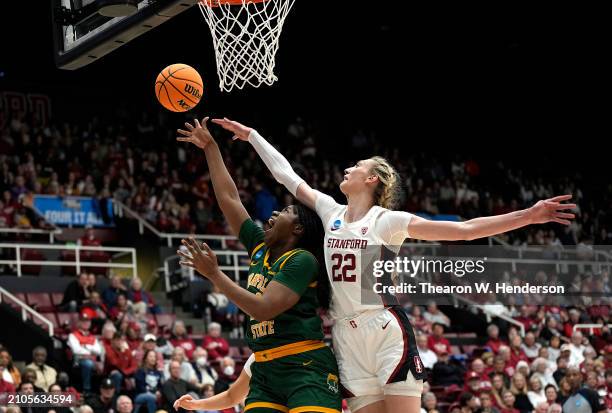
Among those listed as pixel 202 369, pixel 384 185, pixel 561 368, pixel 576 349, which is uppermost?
pixel 384 185

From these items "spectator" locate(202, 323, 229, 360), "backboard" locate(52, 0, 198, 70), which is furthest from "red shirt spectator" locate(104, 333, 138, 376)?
"backboard" locate(52, 0, 198, 70)

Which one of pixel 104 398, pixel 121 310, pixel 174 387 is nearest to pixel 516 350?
pixel 174 387

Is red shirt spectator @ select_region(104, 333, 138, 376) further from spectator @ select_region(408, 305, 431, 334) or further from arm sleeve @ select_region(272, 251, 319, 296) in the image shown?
arm sleeve @ select_region(272, 251, 319, 296)

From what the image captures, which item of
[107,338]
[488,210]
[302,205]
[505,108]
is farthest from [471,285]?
[505,108]

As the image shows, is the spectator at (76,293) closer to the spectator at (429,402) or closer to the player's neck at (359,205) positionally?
the spectator at (429,402)

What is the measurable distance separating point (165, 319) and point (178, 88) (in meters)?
8.76

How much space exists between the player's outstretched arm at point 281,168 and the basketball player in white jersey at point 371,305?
13 cm

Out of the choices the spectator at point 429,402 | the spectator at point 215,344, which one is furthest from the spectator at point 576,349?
the spectator at point 215,344

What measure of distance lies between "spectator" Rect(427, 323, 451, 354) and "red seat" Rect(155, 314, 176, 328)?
12.3 ft

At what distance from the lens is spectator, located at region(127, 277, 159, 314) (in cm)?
1436

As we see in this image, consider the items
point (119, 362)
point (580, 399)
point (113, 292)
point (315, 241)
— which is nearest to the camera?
point (315, 241)

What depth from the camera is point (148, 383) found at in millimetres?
12008

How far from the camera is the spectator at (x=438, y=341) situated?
15047 millimetres

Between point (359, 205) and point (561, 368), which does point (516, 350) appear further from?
point (359, 205)
